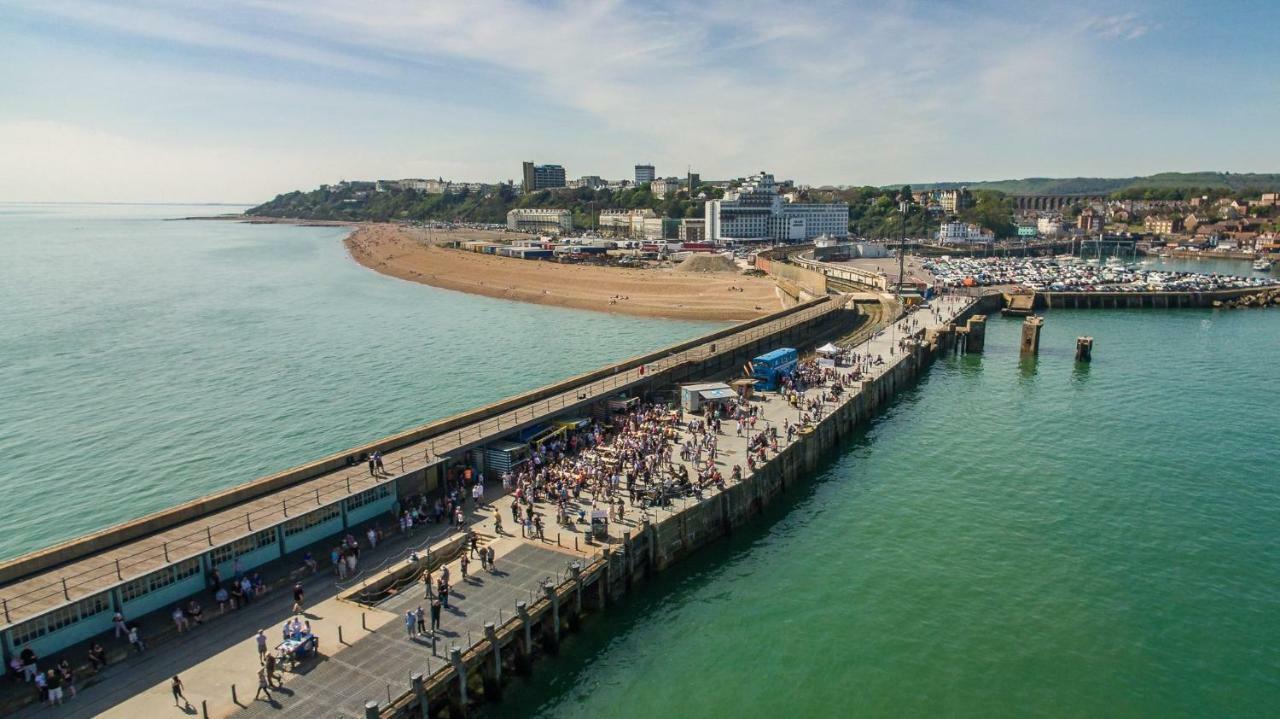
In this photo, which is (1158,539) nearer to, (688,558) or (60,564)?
(688,558)

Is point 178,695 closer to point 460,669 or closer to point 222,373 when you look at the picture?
point 460,669

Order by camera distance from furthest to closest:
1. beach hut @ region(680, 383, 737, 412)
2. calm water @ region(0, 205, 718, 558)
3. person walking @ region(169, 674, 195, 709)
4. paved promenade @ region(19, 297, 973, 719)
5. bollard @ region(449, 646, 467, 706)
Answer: beach hut @ region(680, 383, 737, 412)
calm water @ region(0, 205, 718, 558)
bollard @ region(449, 646, 467, 706)
paved promenade @ region(19, 297, 973, 719)
person walking @ region(169, 674, 195, 709)

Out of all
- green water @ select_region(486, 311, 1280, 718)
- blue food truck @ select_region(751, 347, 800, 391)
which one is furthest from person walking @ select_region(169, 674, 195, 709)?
blue food truck @ select_region(751, 347, 800, 391)

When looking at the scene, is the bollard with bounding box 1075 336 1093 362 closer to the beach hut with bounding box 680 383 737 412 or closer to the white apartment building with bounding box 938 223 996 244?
the beach hut with bounding box 680 383 737 412

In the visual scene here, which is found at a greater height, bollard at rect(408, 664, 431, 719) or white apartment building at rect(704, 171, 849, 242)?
white apartment building at rect(704, 171, 849, 242)

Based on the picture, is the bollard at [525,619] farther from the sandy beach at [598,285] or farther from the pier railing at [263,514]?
the sandy beach at [598,285]

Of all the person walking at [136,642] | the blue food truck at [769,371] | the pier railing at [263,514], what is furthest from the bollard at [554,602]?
the blue food truck at [769,371]

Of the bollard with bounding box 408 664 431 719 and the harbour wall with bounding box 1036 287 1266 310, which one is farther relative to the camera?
the harbour wall with bounding box 1036 287 1266 310
